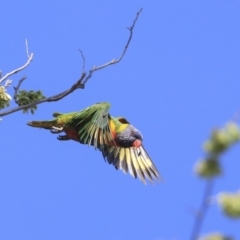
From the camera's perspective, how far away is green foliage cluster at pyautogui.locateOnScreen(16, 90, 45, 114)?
18.5 feet

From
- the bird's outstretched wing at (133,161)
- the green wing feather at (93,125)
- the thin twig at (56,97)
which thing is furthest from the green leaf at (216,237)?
the bird's outstretched wing at (133,161)

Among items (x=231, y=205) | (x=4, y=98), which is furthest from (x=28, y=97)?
(x=231, y=205)

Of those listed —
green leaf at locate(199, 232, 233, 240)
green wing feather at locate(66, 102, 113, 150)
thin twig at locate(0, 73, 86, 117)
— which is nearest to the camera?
green leaf at locate(199, 232, 233, 240)

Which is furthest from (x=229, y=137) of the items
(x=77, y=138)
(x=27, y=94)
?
(x=77, y=138)

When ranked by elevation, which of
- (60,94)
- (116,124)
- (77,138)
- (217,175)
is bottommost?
(217,175)

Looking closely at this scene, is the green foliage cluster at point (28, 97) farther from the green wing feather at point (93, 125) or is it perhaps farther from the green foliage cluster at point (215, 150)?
the green foliage cluster at point (215, 150)

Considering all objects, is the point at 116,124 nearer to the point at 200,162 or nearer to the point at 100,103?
the point at 100,103

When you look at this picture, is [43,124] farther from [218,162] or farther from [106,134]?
[218,162]

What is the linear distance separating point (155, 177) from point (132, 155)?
446 mm

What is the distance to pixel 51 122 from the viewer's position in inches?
310

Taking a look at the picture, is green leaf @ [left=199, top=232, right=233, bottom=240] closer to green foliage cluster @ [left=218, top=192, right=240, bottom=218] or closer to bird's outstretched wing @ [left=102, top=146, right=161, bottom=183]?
green foliage cluster @ [left=218, top=192, right=240, bottom=218]

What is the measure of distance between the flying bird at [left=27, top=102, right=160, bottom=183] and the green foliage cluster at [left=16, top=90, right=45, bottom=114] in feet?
5.79

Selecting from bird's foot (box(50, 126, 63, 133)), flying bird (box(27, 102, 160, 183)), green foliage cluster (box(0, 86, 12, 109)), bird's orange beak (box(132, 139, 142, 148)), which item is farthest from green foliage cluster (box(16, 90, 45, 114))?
bird's orange beak (box(132, 139, 142, 148))

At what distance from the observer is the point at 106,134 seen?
7.71 metres
